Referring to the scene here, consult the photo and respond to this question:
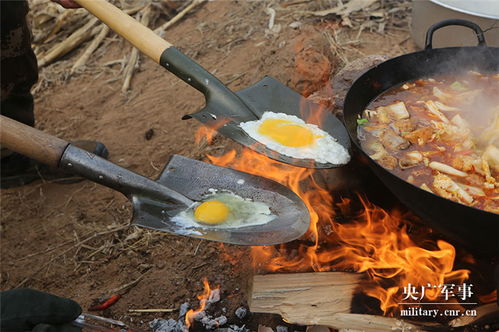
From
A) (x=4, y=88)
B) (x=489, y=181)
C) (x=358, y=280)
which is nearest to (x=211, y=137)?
(x=4, y=88)

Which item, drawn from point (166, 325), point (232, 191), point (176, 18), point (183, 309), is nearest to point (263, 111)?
point (232, 191)

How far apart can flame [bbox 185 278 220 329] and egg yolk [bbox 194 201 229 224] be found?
2.30 feet

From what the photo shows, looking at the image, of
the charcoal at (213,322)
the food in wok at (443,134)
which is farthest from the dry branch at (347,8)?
the charcoal at (213,322)

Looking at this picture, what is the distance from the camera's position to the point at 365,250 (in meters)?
3.39

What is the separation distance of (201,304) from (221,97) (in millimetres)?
1529

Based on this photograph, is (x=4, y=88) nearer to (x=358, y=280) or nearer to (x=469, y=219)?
(x=358, y=280)

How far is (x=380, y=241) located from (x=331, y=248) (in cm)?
35

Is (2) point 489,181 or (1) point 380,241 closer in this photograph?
(2) point 489,181

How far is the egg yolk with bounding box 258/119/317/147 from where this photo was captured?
343 centimetres

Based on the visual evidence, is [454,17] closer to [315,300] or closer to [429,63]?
[429,63]

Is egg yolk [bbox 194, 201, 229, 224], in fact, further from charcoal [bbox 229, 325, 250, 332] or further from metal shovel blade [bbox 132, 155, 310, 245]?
charcoal [bbox 229, 325, 250, 332]

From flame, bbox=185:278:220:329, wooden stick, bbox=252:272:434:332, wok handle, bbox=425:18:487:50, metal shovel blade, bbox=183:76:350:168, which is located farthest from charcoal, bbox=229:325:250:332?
wok handle, bbox=425:18:487:50

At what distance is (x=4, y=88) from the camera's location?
4965mm

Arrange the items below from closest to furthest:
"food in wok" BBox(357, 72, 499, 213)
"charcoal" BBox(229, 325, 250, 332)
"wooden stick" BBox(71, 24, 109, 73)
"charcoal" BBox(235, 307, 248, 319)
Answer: "food in wok" BBox(357, 72, 499, 213), "charcoal" BBox(229, 325, 250, 332), "charcoal" BBox(235, 307, 248, 319), "wooden stick" BBox(71, 24, 109, 73)
